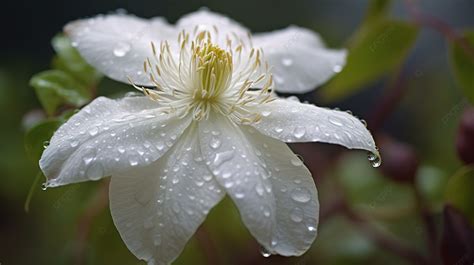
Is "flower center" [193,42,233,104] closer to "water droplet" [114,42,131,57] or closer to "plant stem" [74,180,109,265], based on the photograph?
"water droplet" [114,42,131,57]

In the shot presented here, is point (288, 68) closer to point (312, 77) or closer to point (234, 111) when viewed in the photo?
point (312, 77)

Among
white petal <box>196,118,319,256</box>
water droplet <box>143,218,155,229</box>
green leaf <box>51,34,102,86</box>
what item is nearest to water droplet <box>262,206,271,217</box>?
Answer: white petal <box>196,118,319,256</box>

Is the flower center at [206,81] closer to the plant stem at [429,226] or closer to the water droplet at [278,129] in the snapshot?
the water droplet at [278,129]

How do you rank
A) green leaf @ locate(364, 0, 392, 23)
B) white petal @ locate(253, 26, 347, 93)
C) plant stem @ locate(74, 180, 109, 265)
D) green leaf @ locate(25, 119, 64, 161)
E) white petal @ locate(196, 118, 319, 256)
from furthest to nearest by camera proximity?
green leaf @ locate(364, 0, 392, 23), plant stem @ locate(74, 180, 109, 265), white petal @ locate(253, 26, 347, 93), green leaf @ locate(25, 119, 64, 161), white petal @ locate(196, 118, 319, 256)

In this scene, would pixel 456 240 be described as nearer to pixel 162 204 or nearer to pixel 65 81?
pixel 162 204

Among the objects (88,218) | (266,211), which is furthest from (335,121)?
(88,218)

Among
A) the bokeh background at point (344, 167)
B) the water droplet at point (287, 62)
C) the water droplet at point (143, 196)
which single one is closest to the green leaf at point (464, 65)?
the bokeh background at point (344, 167)

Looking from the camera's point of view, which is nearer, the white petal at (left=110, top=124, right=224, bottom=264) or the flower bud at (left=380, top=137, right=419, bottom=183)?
the white petal at (left=110, top=124, right=224, bottom=264)
